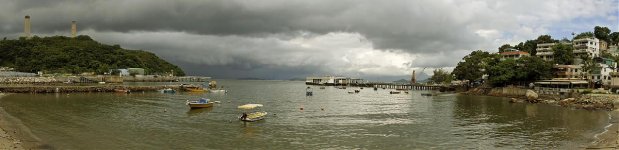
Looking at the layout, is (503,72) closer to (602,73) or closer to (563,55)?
(563,55)

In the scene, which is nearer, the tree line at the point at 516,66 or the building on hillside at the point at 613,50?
the tree line at the point at 516,66

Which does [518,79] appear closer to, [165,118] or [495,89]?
[495,89]

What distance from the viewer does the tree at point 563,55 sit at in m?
111

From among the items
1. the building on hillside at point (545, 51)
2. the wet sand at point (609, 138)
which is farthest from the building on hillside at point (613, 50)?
the wet sand at point (609, 138)

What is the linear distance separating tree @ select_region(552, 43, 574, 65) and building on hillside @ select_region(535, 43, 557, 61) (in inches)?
311

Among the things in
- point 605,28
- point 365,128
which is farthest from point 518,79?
point 365,128

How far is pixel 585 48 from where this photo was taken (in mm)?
120000

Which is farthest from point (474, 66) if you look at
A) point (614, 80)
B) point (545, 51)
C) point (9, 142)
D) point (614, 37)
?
point (9, 142)

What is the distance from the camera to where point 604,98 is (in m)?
73.2

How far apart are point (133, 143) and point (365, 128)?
21.5 m

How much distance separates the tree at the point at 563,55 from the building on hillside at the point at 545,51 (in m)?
7.90

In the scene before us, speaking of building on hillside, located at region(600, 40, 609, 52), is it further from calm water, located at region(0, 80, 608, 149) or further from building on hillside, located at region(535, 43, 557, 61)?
calm water, located at region(0, 80, 608, 149)

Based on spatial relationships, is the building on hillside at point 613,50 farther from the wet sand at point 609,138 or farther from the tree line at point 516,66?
the wet sand at point 609,138

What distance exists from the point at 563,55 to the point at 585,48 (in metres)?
14.2
